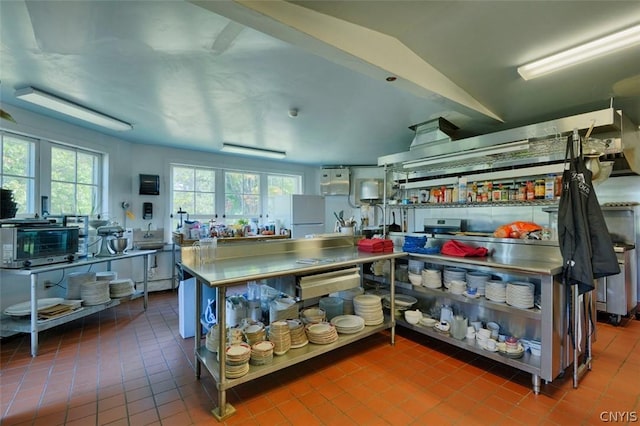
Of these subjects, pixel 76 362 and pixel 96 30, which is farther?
pixel 76 362

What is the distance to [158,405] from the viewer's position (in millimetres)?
1891

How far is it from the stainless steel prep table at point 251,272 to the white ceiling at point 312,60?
1.50 metres

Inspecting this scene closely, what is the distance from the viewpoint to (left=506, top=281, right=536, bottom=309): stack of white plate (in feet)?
6.89

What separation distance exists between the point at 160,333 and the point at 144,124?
8.85 ft

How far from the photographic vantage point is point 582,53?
2.09 metres

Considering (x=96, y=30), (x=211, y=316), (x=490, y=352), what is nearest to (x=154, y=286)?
(x=211, y=316)

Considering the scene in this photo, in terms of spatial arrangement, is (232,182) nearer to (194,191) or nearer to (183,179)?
(194,191)

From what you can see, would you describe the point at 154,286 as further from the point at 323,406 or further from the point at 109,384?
the point at 323,406

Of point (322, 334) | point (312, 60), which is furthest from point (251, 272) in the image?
point (312, 60)

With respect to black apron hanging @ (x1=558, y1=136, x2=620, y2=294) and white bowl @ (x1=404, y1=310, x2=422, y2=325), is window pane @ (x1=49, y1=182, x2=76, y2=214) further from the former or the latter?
black apron hanging @ (x1=558, y1=136, x2=620, y2=294)

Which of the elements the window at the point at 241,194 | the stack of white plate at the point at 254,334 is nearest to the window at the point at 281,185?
the window at the point at 241,194

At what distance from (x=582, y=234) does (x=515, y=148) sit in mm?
880

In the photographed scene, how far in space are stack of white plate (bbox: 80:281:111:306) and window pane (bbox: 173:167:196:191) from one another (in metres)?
2.35

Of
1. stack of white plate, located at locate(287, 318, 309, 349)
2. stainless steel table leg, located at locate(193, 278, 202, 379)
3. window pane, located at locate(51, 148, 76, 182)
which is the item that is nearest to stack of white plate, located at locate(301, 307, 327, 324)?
stack of white plate, located at locate(287, 318, 309, 349)
